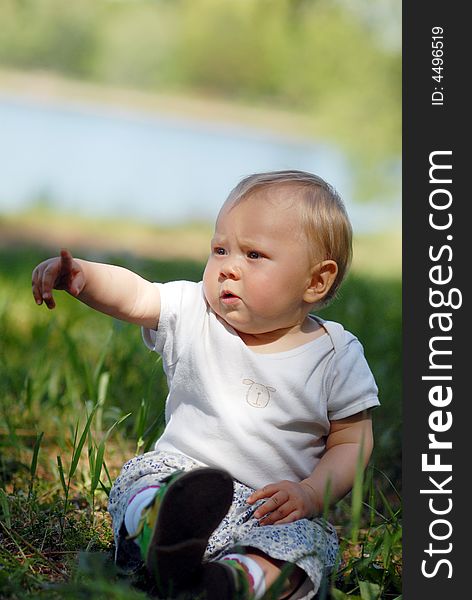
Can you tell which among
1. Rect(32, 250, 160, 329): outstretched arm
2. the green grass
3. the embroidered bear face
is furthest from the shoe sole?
Rect(32, 250, 160, 329): outstretched arm

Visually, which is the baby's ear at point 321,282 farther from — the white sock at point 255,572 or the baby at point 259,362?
the white sock at point 255,572

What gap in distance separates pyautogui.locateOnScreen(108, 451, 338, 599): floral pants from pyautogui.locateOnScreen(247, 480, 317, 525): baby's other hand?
17mm

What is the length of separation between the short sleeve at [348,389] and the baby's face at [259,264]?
0.51 feet

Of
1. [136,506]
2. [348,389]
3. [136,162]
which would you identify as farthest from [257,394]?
[136,162]

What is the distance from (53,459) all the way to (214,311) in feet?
2.41

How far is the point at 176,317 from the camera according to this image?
210cm

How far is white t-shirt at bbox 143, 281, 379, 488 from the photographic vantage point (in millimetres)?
2021

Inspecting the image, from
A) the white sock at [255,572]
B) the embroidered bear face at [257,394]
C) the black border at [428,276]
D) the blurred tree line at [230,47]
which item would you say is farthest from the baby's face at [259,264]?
the blurred tree line at [230,47]

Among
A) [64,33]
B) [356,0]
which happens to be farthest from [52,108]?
[356,0]

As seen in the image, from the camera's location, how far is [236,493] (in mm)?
1986

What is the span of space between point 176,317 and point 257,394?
226 mm

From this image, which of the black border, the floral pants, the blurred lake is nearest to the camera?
the floral pants

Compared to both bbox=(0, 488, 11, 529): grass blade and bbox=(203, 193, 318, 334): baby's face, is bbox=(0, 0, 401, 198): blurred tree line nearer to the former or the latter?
bbox=(203, 193, 318, 334): baby's face

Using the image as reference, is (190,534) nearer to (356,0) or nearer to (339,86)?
(339,86)
